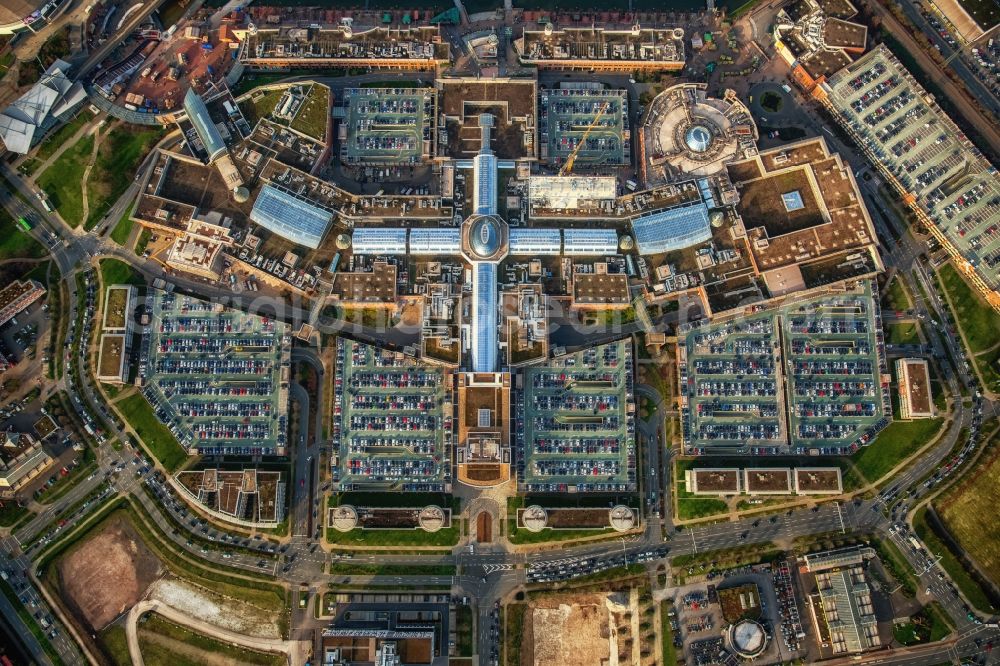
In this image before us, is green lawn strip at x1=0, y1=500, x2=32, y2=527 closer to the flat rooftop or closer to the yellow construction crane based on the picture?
the yellow construction crane

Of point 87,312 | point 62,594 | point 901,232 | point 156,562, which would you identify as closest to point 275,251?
point 87,312

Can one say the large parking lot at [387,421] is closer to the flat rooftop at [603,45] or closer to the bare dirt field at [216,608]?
the bare dirt field at [216,608]

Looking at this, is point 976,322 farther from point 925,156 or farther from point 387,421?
point 387,421

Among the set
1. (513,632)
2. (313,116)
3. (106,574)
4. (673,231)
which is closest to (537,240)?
(673,231)

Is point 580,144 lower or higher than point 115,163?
higher

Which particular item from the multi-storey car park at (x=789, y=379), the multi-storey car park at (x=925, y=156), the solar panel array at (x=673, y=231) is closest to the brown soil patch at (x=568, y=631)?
the multi-storey car park at (x=789, y=379)

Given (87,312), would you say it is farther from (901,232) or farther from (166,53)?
(901,232)

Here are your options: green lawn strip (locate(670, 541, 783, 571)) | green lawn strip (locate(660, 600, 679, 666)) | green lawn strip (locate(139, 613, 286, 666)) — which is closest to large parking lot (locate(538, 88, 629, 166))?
green lawn strip (locate(670, 541, 783, 571))
